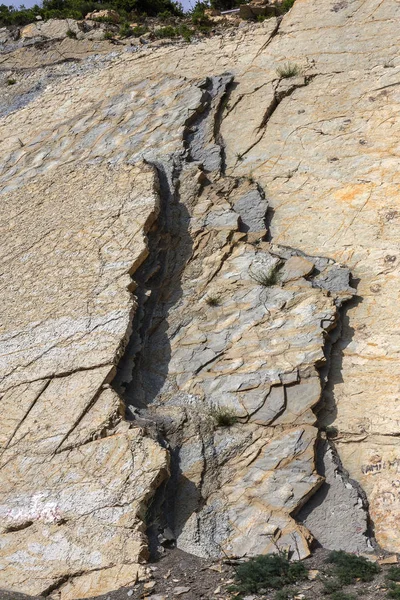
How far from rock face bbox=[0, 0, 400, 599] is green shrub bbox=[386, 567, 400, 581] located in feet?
1.53

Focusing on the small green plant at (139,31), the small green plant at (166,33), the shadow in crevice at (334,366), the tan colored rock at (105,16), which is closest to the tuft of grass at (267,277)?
the shadow in crevice at (334,366)

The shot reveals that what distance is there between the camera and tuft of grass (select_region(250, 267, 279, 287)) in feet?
23.4

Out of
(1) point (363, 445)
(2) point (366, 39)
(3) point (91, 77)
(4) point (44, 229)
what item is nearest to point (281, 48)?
(2) point (366, 39)

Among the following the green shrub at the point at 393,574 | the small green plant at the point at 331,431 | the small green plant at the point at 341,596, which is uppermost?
the small green plant at the point at 331,431

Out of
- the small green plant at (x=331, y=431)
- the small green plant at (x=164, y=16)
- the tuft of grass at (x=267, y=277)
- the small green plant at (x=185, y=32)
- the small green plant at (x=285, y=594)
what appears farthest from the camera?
the small green plant at (x=164, y=16)

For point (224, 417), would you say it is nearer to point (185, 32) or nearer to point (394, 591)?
point (394, 591)

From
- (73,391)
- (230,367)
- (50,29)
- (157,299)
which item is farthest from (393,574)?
(50,29)

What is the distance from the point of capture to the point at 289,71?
9.64 metres

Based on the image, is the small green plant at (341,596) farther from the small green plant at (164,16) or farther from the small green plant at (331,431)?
the small green plant at (164,16)

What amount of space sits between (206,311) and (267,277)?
663mm

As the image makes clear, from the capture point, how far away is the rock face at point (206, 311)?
569 cm

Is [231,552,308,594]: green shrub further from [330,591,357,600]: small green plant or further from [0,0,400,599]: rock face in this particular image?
[330,591,357,600]: small green plant

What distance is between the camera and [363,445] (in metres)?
6.01

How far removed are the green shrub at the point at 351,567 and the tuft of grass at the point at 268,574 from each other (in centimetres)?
22
